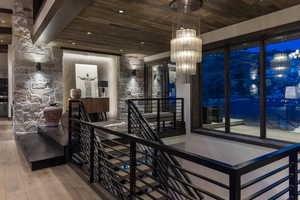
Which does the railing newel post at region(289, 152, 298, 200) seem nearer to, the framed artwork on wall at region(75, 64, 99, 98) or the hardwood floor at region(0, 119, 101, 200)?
the hardwood floor at region(0, 119, 101, 200)

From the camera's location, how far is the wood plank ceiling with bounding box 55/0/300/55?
3586 mm

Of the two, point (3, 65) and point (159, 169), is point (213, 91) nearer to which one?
point (159, 169)

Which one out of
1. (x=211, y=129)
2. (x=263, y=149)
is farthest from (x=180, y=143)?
(x=263, y=149)

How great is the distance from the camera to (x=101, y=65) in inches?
321

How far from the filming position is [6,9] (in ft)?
21.8

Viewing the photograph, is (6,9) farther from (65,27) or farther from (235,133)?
(235,133)

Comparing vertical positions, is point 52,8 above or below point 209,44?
above

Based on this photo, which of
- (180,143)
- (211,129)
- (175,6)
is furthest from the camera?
(180,143)

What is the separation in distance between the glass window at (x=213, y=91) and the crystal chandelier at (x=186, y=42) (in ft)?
7.51

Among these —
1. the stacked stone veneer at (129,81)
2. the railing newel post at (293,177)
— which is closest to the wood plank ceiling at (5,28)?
the stacked stone veneer at (129,81)

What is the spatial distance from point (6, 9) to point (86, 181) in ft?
22.8

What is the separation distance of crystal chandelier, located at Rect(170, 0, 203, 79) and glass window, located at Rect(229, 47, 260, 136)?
199 centimetres

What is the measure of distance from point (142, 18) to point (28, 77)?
14.0 feet

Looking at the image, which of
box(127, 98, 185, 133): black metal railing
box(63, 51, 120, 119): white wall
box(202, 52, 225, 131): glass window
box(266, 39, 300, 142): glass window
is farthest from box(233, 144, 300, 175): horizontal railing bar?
box(63, 51, 120, 119): white wall
